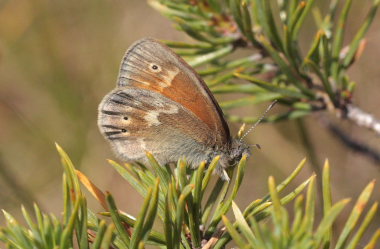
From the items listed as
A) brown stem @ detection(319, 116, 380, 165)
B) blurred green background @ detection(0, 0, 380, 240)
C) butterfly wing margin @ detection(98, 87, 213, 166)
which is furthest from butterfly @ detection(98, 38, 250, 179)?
blurred green background @ detection(0, 0, 380, 240)

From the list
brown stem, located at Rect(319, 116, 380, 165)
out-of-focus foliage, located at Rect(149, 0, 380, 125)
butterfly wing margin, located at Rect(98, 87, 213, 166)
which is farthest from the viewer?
butterfly wing margin, located at Rect(98, 87, 213, 166)

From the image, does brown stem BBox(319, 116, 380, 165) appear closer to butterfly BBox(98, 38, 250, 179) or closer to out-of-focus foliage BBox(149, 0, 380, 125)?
out-of-focus foliage BBox(149, 0, 380, 125)

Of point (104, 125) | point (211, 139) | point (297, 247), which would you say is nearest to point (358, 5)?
point (211, 139)

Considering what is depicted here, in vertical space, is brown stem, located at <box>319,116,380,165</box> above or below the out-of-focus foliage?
below

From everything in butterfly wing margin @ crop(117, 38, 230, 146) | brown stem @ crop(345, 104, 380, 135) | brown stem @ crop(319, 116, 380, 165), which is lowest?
brown stem @ crop(319, 116, 380, 165)

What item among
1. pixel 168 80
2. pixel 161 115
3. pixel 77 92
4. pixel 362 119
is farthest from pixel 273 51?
pixel 77 92

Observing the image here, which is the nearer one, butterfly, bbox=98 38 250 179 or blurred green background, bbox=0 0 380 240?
butterfly, bbox=98 38 250 179

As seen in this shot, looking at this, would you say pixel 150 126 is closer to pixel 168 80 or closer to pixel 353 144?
pixel 168 80
